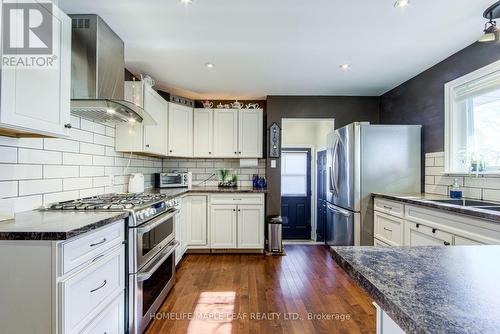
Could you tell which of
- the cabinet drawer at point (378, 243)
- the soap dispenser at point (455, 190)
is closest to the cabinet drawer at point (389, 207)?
the cabinet drawer at point (378, 243)

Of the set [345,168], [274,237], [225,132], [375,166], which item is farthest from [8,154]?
[375,166]

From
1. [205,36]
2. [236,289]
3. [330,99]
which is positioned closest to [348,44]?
[205,36]

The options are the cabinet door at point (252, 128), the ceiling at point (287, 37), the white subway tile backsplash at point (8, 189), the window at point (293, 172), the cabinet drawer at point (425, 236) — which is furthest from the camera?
the window at point (293, 172)

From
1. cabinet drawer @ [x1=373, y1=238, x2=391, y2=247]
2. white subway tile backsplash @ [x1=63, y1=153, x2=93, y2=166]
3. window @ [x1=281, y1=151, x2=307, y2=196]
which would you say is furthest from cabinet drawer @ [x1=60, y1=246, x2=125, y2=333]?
window @ [x1=281, y1=151, x2=307, y2=196]

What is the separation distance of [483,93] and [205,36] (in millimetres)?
2562

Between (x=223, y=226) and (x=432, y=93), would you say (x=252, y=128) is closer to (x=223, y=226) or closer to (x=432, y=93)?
(x=223, y=226)

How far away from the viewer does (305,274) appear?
2.93 meters

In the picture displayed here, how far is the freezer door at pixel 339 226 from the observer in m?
3.06

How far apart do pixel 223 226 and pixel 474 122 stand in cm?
305

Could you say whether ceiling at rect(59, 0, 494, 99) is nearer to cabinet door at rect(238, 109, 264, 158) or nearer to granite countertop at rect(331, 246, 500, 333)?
cabinet door at rect(238, 109, 264, 158)

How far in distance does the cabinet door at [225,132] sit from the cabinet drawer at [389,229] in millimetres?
2129

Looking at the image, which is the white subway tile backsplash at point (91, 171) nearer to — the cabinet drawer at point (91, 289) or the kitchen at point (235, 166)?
the kitchen at point (235, 166)

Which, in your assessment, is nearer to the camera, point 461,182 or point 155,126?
point 461,182

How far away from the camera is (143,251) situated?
183cm
